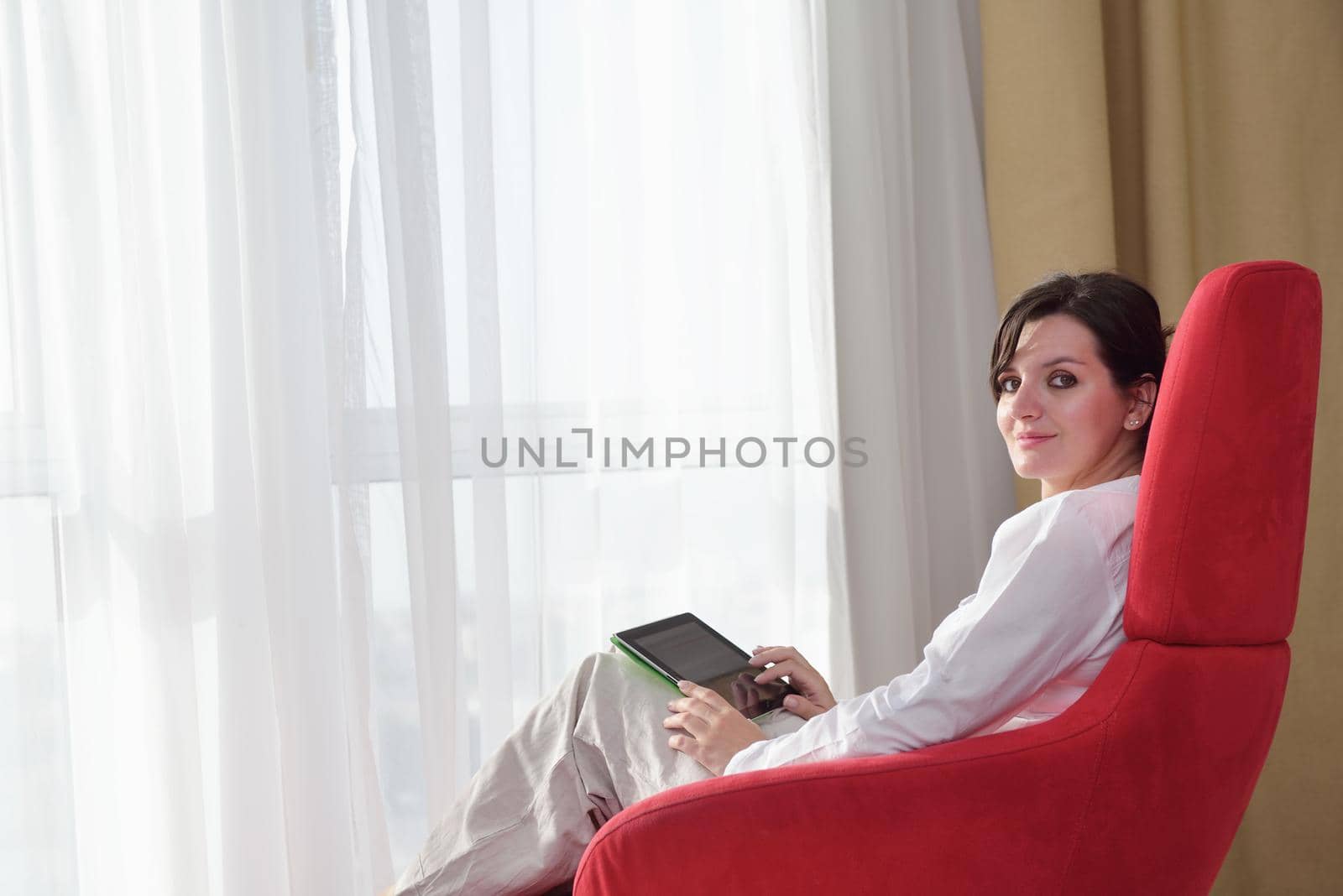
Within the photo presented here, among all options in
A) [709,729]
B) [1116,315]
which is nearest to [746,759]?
[709,729]

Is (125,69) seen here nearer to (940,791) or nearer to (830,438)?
(830,438)

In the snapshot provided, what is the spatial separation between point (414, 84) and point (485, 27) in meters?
0.16

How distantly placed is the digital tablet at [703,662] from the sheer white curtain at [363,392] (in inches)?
17.6

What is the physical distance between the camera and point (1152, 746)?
0.96 metres

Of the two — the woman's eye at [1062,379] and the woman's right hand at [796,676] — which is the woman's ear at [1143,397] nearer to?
the woman's eye at [1062,379]

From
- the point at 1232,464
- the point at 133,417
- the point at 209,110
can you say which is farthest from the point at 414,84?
the point at 1232,464

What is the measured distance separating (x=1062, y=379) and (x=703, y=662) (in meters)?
0.57

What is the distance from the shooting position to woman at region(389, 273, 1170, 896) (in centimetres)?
104

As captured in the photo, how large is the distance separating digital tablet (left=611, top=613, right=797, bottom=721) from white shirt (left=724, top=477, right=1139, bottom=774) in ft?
1.01

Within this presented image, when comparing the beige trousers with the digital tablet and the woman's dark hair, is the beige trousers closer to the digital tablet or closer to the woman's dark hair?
the digital tablet

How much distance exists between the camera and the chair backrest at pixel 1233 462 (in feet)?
3.12

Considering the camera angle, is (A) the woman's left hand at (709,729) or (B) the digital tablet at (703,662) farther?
(B) the digital tablet at (703,662)

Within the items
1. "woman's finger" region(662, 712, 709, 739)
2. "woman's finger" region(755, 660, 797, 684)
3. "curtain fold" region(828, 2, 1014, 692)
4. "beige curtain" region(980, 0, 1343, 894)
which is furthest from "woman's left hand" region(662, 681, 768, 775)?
"beige curtain" region(980, 0, 1343, 894)

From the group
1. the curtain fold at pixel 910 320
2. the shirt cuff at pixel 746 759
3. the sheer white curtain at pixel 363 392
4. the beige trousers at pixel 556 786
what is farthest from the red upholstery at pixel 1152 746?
the curtain fold at pixel 910 320
